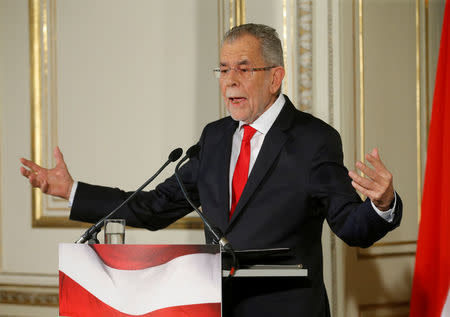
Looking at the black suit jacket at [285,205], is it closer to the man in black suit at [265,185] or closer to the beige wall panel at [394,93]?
the man in black suit at [265,185]

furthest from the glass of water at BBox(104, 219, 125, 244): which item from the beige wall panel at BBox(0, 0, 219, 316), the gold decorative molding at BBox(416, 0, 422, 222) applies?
the gold decorative molding at BBox(416, 0, 422, 222)

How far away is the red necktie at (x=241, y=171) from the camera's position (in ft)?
7.21

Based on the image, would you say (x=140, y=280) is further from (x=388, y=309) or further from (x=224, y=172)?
(x=388, y=309)

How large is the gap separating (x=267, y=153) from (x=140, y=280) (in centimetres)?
70

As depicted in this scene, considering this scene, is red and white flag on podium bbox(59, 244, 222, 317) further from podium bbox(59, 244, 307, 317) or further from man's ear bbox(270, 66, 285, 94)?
man's ear bbox(270, 66, 285, 94)

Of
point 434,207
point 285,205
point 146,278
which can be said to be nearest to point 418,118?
point 434,207

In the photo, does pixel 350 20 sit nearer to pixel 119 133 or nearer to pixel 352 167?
Answer: pixel 352 167

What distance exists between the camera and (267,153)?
2.16 meters

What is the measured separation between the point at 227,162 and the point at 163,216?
43 cm

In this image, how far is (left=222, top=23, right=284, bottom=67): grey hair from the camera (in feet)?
7.45

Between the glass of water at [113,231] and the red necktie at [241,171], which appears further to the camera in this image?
the red necktie at [241,171]

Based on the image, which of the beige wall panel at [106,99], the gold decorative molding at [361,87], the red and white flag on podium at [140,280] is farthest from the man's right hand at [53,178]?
the gold decorative molding at [361,87]

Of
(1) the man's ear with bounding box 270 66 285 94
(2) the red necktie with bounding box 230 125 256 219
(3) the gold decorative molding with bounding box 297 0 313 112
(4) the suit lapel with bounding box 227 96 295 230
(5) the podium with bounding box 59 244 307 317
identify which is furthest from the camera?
(3) the gold decorative molding with bounding box 297 0 313 112

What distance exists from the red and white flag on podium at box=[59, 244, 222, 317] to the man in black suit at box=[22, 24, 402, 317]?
365 mm
